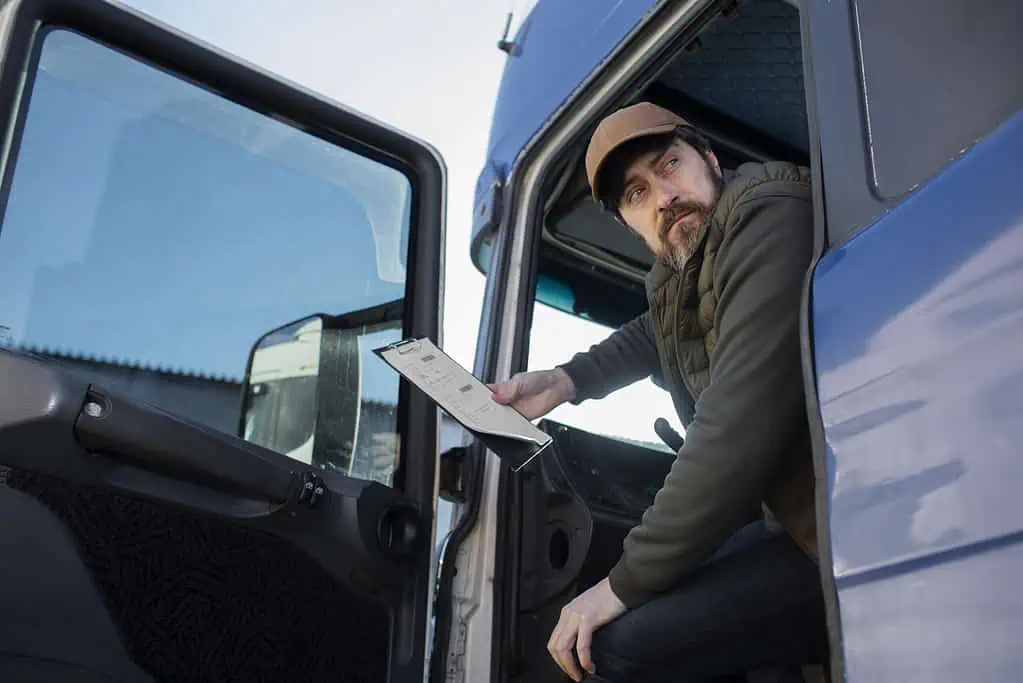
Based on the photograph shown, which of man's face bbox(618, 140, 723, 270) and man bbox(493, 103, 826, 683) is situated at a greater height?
man's face bbox(618, 140, 723, 270)

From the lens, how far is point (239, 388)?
1645 millimetres

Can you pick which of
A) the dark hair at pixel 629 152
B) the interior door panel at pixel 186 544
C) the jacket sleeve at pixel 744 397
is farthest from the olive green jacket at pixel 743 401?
the interior door panel at pixel 186 544

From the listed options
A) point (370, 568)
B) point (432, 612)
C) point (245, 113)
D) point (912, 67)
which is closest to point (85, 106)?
point (245, 113)

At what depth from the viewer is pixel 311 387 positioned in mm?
1754

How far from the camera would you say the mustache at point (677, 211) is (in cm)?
154

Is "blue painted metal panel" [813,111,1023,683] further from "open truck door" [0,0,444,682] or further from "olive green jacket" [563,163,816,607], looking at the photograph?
"open truck door" [0,0,444,682]

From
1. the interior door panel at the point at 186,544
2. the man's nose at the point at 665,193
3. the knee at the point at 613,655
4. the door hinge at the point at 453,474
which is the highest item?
the man's nose at the point at 665,193

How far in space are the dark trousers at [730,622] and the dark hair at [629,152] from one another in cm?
66

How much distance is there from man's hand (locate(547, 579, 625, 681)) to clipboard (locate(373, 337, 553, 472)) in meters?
0.26

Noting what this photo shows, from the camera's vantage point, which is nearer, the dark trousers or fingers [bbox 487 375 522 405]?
the dark trousers

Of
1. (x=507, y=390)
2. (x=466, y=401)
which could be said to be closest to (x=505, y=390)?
(x=507, y=390)

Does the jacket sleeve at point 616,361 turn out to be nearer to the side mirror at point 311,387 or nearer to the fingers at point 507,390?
the fingers at point 507,390

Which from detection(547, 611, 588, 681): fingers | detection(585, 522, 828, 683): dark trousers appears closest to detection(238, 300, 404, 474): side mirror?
detection(547, 611, 588, 681): fingers

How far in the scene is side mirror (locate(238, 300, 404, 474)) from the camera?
167 cm
